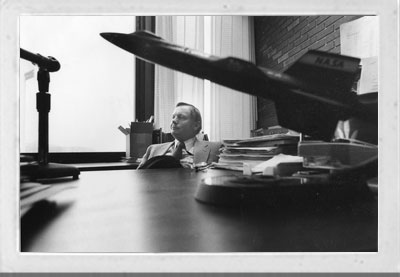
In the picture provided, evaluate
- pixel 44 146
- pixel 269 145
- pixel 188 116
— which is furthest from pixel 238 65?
pixel 44 146

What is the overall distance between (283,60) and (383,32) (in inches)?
9.7

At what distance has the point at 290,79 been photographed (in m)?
0.52

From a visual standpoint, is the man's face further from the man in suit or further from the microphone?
the microphone

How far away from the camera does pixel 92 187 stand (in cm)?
65

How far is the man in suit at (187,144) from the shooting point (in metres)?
0.85

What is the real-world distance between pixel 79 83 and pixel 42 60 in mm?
109

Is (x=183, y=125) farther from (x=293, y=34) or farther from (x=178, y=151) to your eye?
(x=293, y=34)

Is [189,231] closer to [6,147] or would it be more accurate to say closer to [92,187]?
[92,187]

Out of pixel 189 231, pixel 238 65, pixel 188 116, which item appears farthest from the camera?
pixel 188 116

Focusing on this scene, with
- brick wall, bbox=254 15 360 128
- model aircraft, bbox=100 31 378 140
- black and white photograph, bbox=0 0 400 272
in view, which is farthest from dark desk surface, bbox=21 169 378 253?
brick wall, bbox=254 15 360 128

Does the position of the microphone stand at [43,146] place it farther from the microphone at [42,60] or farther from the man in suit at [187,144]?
the man in suit at [187,144]

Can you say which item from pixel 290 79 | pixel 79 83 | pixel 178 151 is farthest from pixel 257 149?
pixel 79 83

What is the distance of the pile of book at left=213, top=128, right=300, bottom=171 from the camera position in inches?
24.5

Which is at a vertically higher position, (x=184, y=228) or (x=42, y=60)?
(x=42, y=60)
